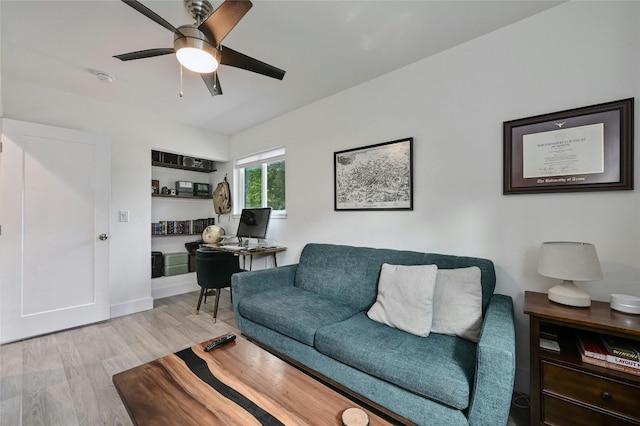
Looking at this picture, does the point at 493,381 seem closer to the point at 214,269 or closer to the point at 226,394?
the point at 226,394

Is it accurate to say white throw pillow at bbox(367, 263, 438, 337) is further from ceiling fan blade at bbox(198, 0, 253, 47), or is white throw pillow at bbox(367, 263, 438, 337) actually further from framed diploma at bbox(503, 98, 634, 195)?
ceiling fan blade at bbox(198, 0, 253, 47)

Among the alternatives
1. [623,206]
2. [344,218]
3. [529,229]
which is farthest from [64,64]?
[623,206]

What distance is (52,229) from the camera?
2.73m

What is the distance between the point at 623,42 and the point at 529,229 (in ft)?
3.73

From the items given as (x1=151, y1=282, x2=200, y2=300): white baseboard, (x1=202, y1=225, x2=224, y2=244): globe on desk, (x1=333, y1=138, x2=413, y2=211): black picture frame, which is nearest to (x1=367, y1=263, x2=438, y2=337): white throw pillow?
(x1=333, y1=138, x2=413, y2=211): black picture frame

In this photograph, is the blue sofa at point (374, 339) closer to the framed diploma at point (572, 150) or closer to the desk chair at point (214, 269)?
the framed diploma at point (572, 150)

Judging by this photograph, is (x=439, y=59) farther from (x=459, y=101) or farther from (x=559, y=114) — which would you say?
(x=559, y=114)

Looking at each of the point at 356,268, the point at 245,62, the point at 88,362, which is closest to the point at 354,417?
the point at 356,268

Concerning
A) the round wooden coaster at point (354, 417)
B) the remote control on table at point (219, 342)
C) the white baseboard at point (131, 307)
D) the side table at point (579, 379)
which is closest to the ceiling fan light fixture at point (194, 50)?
the remote control on table at point (219, 342)

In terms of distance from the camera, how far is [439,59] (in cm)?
219

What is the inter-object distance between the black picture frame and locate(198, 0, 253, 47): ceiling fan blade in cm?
153

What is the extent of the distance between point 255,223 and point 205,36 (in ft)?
7.45

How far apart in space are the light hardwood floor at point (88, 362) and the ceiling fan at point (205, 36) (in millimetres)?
2126

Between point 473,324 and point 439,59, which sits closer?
point 473,324
